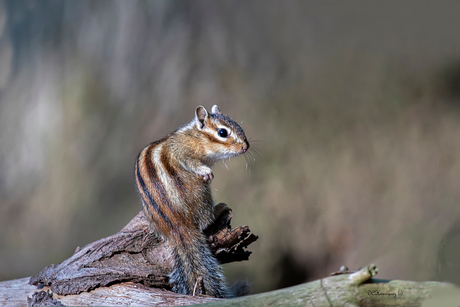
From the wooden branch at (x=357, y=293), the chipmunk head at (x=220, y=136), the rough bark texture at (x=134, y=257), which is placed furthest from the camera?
the chipmunk head at (x=220, y=136)

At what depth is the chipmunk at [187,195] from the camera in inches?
60.7

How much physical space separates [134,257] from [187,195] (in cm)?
38

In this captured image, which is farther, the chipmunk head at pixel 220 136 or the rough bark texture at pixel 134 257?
the chipmunk head at pixel 220 136

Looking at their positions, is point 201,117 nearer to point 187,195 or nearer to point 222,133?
A: point 222,133

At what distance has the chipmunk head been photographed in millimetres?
1731

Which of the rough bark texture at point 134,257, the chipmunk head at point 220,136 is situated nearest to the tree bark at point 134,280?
the rough bark texture at point 134,257

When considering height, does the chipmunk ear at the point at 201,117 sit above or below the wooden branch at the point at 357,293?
above

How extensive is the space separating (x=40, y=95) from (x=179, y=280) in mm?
2147

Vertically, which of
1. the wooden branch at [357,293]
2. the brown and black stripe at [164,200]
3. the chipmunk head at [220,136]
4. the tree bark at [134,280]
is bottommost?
the wooden branch at [357,293]

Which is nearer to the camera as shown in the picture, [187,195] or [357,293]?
[357,293]

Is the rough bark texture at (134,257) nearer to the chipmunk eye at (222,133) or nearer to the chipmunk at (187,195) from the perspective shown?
the chipmunk at (187,195)

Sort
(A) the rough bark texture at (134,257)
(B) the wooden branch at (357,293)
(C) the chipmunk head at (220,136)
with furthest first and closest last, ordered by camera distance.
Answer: (C) the chipmunk head at (220,136) < (A) the rough bark texture at (134,257) < (B) the wooden branch at (357,293)

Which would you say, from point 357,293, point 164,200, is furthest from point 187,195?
point 357,293

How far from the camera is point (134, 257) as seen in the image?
1.61 metres
